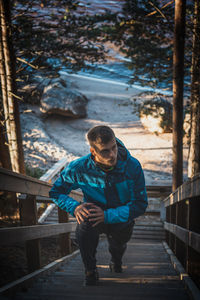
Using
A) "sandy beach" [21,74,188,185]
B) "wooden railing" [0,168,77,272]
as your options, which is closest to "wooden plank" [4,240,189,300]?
"wooden railing" [0,168,77,272]

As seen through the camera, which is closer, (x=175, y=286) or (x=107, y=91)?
(x=175, y=286)

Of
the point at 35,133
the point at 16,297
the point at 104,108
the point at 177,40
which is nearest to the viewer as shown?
the point at 16,297

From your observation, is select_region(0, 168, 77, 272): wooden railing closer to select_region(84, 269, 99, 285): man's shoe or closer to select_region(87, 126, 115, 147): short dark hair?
select_region(84, 269, 99, 285): man's shoe

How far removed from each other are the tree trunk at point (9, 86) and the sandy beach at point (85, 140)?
4.42 m

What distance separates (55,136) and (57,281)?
1495 centimetres

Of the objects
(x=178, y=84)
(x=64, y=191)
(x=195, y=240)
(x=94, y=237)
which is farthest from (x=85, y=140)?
(x=195, y=240)

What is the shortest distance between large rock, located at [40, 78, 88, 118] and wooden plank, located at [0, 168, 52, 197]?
16.5 metres

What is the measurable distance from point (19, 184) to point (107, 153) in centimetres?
81

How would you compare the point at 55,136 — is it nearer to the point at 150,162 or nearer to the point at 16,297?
the point at 150,162

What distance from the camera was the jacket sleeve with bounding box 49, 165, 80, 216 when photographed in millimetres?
2475

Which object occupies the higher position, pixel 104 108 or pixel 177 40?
pixel 104 108

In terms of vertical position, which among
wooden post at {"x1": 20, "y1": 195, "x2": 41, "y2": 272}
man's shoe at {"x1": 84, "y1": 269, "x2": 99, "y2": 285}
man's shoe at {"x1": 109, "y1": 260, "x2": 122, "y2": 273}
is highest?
wooden post at {"x1": 20, "y1": 195, "x2": 41, "y2": 272}

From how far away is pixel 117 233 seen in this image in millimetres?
2672

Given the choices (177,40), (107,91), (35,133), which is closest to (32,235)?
(177,40)
